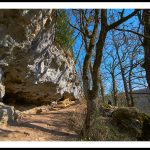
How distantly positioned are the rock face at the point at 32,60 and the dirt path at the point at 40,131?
176cm

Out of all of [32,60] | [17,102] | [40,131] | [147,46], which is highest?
[32,60]

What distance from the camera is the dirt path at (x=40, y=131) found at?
266 inches

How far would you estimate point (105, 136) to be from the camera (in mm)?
7031

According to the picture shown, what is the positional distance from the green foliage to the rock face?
46 centimetres

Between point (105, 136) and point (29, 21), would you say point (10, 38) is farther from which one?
point (105, 136)

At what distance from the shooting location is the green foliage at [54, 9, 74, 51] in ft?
37.7

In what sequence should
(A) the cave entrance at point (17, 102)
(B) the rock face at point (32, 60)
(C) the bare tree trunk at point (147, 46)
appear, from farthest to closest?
(A) the cave entrance at point (17, 102) → (B) the rock face at point (32, 60) → (C) the bare tree trunk at point (147, 46)

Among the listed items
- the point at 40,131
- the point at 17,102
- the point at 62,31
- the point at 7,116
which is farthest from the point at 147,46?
the point at 17,102

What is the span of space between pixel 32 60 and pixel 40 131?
3.04m

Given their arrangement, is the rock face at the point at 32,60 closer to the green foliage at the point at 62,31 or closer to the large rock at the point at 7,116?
the green foliage at the point at 62,31

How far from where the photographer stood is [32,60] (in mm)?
9852

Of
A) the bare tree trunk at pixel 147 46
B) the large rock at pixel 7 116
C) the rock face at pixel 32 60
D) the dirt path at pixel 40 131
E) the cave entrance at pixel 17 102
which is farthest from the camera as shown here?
the cave entrance at pixel 17 102

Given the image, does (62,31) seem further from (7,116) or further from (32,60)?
(7,116)

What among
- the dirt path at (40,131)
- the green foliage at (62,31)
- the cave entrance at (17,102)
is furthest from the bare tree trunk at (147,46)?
the cave entrance at (17,102)
